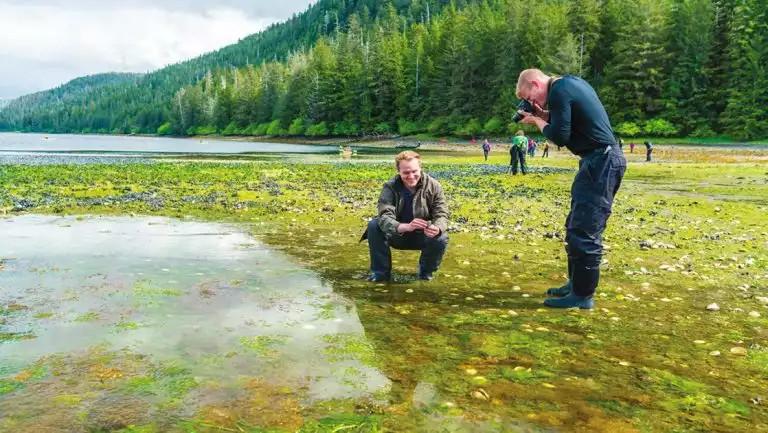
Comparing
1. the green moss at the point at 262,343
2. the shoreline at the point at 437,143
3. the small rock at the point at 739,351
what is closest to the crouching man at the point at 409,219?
the green moss at the point at 262,343

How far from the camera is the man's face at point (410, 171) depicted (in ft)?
27.4

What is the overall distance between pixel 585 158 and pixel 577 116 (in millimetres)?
585

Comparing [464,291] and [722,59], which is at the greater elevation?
[722,59]

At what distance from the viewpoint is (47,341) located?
5965mm

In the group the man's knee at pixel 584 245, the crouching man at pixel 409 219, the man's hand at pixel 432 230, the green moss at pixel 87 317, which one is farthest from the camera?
the crouching man at pixel 409 219

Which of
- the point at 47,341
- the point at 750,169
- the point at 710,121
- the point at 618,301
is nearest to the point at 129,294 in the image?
the point at 47,341

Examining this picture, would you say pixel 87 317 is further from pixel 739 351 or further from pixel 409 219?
pixel 739 351

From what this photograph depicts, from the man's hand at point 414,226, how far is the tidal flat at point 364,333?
987 millimetres

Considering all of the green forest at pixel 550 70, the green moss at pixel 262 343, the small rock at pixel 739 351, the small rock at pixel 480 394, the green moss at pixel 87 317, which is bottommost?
the small rock at pixel 739 351

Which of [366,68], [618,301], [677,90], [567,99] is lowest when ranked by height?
→ [618,301]

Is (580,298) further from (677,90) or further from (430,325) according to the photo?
(677,90)

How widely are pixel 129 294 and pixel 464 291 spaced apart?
5071mm

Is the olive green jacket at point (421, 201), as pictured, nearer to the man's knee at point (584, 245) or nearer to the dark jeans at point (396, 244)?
the dark jeans at point (396, 244)

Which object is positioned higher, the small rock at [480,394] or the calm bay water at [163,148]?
the calm bay water at [163,148]
